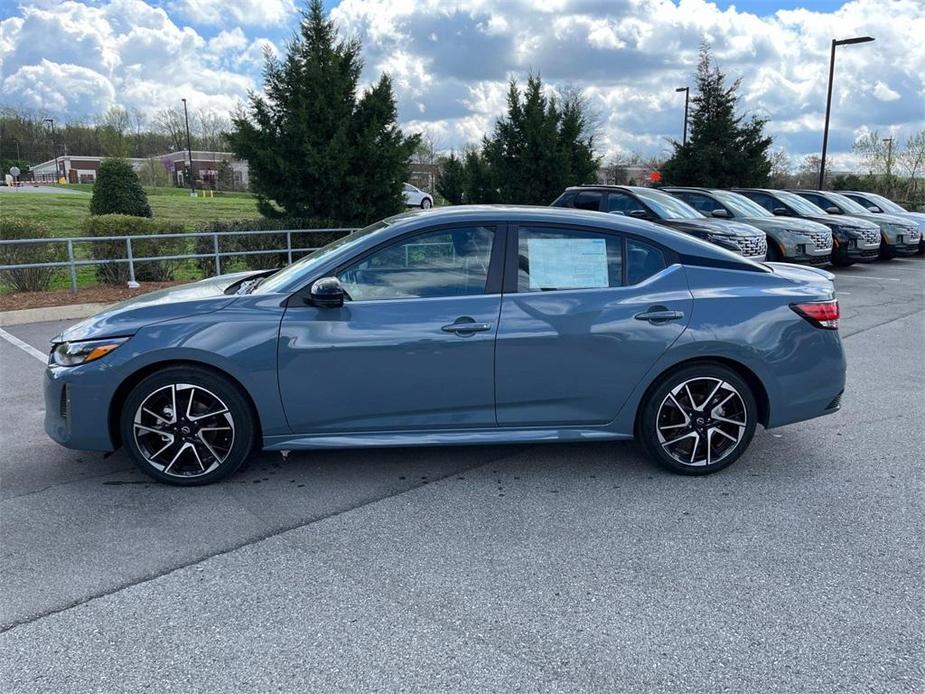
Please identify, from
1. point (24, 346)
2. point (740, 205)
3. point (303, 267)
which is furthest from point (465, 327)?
point (740, 205)

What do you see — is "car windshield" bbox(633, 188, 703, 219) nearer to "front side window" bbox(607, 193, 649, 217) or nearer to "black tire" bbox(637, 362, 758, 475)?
"front side window" bbox(607, 193, 649, 217)

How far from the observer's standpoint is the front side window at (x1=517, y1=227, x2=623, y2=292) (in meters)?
4.29

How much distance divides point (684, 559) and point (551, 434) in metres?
1.12

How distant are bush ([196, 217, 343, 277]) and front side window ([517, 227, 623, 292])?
10.1 meters

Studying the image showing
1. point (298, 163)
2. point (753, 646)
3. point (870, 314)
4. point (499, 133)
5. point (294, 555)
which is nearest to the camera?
point (753, 646)


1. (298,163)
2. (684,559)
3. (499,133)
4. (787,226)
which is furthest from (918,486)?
(499,133)

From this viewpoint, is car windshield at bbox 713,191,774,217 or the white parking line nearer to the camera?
the white parking line

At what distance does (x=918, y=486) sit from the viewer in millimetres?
4312

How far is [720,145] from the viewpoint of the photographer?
82.9 feet

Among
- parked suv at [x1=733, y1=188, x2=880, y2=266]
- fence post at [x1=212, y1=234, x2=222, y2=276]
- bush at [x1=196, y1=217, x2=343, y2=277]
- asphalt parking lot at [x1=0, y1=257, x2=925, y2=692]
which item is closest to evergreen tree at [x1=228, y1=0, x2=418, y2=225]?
bush at [x1=196, y1=217, x2=343, y2=277]

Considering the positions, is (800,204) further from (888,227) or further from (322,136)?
(322,136)

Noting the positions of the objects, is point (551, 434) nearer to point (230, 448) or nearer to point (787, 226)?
point (230, 448)

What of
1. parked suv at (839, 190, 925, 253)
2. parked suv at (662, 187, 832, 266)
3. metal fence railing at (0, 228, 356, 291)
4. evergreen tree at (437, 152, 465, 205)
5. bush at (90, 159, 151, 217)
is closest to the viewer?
metal fence railing at (0, 228, 356, 291)

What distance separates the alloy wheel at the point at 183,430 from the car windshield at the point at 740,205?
13448 mm
